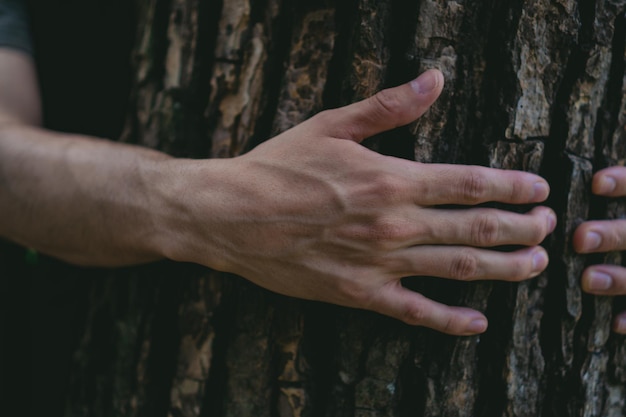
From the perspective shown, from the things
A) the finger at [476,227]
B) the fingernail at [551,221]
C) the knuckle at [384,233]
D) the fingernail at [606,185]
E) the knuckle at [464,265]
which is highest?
the fingernail at [606,185]

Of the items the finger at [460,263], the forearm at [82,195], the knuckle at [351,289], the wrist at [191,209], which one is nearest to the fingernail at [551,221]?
the finger at [460,263]

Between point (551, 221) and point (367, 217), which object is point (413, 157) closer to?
point (367, 217)

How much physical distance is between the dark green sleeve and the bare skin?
737 millimetres

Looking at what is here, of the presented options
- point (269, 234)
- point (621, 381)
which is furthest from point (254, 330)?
point (621, 381)

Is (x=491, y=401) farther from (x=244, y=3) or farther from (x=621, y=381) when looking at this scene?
(x=244, y=3)

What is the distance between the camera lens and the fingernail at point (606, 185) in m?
1.22

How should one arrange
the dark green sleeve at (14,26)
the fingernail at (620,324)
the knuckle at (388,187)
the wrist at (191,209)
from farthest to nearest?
the dark green sleeve at (14,26) < the fingernail at (620,324) < the wrist at (191,209) < the knuckle at (388,187)

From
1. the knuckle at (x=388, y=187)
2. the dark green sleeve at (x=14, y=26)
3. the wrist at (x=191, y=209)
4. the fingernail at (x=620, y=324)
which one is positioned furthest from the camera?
the dark green sleeve at (x=14, y=26)

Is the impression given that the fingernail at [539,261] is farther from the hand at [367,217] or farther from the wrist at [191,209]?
the wrist at [191,209]

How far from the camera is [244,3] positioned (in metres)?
1.33

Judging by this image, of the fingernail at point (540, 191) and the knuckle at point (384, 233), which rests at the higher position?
the fingernail at point (540, 191)

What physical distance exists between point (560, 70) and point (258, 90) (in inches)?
29.7

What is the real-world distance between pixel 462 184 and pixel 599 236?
1.36ft

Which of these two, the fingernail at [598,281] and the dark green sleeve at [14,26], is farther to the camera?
the dark green sleeve at [14,26]
